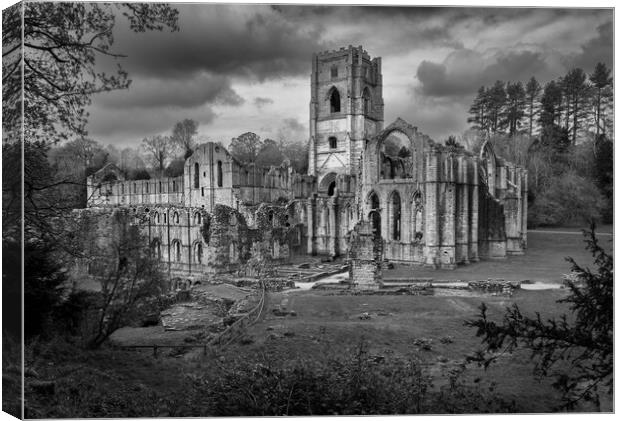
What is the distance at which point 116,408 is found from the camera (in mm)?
8539

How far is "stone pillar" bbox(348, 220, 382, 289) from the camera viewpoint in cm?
2017

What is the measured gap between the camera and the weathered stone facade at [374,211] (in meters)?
27.9

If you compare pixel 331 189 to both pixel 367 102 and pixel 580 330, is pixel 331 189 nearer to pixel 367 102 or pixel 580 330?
pixel 367 102

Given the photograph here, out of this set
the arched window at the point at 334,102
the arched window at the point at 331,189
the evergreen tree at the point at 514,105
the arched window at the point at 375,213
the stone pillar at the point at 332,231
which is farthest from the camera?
the arched window at the point at 331,189

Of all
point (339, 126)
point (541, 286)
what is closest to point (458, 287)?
point (541, 286)

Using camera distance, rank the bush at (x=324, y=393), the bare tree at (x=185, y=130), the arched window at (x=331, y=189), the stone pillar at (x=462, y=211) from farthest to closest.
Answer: the arched window at (x=331, y=189)
the stone pillar at (x=462, y=211)
the bare tree at (x=185, y=130)
the bush at (x=324, y=393)

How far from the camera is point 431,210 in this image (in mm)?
28484

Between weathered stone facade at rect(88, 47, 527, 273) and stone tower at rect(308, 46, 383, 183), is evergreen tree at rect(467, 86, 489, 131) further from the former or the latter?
stone tower at rect(308, 46, 383, 183)

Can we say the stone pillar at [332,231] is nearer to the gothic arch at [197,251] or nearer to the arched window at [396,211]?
the arched window at [396,211]

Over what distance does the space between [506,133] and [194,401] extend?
11252mm

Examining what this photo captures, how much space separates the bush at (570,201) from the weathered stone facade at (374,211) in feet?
16.9

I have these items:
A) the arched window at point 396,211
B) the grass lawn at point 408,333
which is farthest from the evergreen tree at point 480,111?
the arched window at point 396,211

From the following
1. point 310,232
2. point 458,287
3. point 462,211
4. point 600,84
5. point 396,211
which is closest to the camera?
point 600,84

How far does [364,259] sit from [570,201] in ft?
29.7
